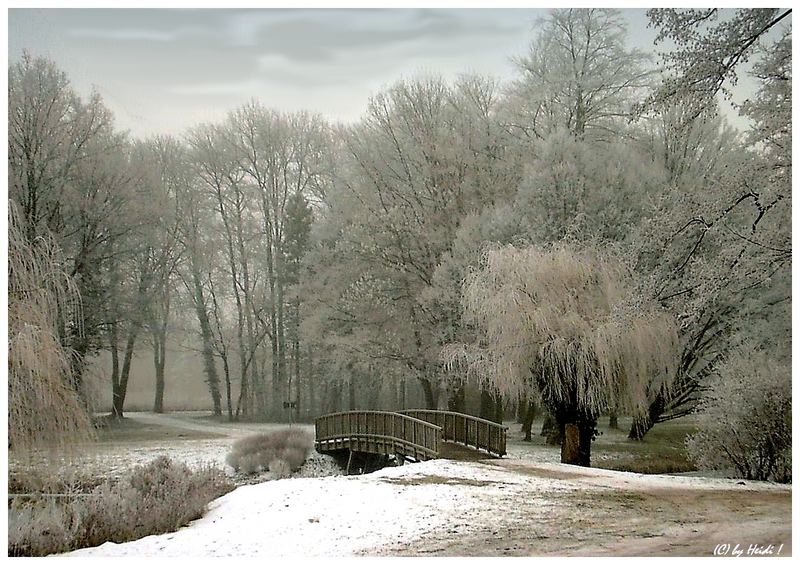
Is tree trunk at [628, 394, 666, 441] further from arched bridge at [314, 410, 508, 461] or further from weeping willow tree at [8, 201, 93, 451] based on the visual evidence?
weeping willow tree at [8, 201, 93, 451]

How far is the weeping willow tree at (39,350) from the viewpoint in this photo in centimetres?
Result: 514

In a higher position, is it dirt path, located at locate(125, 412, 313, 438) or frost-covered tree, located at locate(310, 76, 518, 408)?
frost-covered tree, located at locate(310, 76, 518, 408)

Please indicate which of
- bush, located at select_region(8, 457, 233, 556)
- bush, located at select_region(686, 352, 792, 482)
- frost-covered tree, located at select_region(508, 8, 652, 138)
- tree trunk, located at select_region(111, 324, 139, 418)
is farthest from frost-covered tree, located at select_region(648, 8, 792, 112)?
bush, located at select_region(8, 457, 233, 556)

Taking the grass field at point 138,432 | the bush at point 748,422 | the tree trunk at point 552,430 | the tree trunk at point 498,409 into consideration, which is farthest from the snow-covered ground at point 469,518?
the tree trunk at point 498,409

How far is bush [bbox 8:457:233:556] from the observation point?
480 cm

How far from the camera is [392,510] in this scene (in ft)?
16.9

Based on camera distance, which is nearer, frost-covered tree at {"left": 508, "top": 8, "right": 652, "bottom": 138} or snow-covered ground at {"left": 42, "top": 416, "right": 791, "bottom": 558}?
snow-covered ground at {"left": 42, "top": 416, "right": 791, "bottom": 558}

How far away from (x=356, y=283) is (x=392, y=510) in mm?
3477

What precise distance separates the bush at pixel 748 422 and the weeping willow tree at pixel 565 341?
0.56 meters

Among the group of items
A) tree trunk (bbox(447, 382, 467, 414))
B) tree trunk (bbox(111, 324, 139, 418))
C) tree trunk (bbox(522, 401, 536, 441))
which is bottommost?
tree trunk (bbox(522, 401, 536, 441))

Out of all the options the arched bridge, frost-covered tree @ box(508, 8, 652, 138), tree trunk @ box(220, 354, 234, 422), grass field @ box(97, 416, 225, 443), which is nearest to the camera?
grass field @ box(97, 416, 225, 443)

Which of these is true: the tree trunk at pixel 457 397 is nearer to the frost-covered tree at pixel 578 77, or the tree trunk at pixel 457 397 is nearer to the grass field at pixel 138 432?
the grass field at pixel 138 432

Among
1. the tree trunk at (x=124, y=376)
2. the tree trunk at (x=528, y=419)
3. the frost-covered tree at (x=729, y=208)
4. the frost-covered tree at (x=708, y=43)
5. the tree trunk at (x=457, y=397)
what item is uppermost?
the frost-covered tree at (x=708, y=43)

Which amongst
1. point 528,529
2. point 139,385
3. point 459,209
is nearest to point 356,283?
point 459,209
